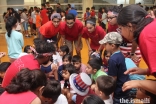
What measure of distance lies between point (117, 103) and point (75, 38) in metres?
2.38

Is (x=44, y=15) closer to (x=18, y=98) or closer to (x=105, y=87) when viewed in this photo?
(x=105, y=87)

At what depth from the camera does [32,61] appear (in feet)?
7.23

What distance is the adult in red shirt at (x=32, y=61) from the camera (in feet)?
7.01

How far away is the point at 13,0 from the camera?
10625 mm

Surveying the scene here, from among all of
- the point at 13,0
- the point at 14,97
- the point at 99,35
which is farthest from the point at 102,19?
the point at 14,97

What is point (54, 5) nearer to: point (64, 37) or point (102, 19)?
point (102, 19)

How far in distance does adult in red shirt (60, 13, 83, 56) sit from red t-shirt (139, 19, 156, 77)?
291cm

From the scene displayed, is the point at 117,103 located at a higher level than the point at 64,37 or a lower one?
lower

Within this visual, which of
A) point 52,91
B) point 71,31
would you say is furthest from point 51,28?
point 52,91

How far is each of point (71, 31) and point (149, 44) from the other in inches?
128

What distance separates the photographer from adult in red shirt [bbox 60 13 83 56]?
410cm

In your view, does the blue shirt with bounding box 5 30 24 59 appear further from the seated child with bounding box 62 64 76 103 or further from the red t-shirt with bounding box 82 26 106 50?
the red t-shirt with bounding box 82 26 106 50

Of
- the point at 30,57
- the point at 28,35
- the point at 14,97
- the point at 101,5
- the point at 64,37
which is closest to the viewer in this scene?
the point at 14,97

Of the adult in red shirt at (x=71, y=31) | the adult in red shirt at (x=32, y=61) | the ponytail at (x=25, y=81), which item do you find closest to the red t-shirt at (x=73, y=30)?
the adult in red shirt at (x=71, y=31)
